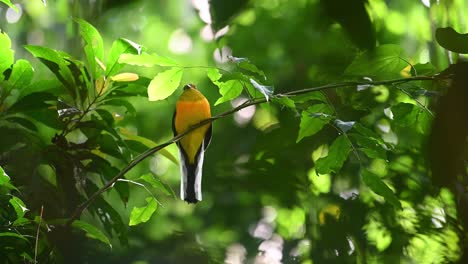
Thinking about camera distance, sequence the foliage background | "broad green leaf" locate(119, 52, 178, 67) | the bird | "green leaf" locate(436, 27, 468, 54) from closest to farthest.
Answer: "green leaf" locate(436, 27, 468, 54) < the foliage background < "broad green leaf" locate(119, 52, 178, 67) < the bird

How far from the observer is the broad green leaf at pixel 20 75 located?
4.24 feet

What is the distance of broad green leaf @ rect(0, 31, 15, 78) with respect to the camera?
122 cm

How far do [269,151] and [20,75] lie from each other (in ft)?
2.42

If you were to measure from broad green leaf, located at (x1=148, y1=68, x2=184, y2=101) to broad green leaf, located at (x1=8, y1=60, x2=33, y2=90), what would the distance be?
317 millimetres

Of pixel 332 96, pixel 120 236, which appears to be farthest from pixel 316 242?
pixel 120 236

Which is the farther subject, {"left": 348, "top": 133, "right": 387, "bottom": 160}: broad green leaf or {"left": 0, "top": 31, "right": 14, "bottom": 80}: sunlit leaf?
{"left": 0, "top": 31, "right": 14, "bottom": 80}: sunlit leaf

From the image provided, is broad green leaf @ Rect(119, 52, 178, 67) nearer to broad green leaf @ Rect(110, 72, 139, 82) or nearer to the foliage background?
the foliage background

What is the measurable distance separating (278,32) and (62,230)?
1.46m

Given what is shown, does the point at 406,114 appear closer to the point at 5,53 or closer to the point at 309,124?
the point at 309,124

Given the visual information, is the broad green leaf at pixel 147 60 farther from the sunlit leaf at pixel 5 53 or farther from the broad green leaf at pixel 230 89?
the sunlit leaf at pixel 5 53

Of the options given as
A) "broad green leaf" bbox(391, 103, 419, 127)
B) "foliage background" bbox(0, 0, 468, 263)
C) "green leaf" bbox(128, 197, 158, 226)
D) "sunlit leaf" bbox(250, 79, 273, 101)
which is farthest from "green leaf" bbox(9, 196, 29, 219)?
"broad green leaf" bbox(391, 103, 419, 127)

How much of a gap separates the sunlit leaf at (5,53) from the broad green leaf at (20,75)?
25 mm

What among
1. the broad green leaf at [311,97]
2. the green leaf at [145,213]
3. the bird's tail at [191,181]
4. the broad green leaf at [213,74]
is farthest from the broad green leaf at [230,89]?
the bird's tail at [191,181]

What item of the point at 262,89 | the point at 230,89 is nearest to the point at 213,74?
the point at 230,89
